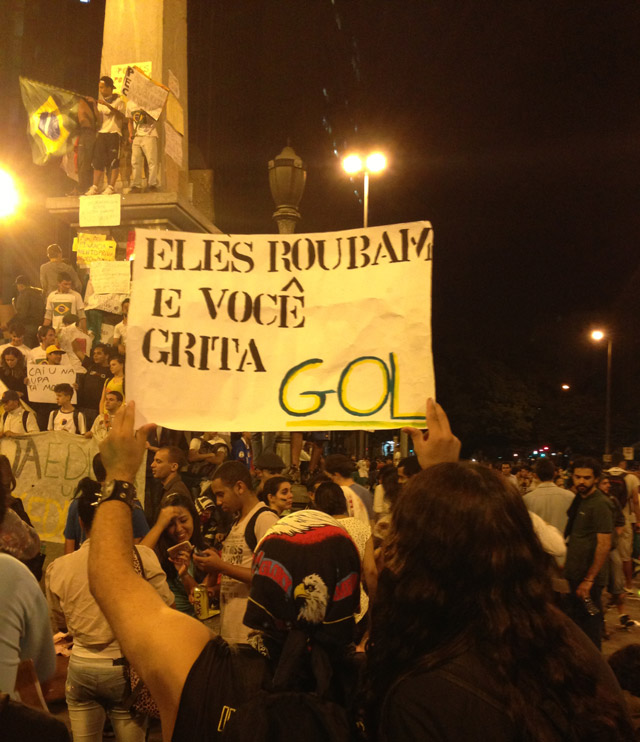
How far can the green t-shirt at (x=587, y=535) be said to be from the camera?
659 cm

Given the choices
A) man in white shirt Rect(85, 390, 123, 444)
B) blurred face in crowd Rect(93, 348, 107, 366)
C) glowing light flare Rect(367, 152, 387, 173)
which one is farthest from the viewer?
glowing light flare Rect(367, 152, 387, 173)

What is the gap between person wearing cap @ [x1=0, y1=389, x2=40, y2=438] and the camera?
946 cm

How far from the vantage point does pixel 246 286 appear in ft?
9.87

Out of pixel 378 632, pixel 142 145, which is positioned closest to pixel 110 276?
A: pixel 142 145

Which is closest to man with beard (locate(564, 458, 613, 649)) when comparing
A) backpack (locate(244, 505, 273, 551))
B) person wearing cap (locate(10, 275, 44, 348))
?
backpack (locate(244, 505, 273, 551))

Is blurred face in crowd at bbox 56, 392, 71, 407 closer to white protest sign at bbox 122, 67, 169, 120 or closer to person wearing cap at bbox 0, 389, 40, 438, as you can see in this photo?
person wearing cap at bbox 0, 389, 40, 438

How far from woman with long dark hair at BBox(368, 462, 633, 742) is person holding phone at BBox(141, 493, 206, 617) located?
131 inches

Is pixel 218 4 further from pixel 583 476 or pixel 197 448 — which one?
pixel 583 476

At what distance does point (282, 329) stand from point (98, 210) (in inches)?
258

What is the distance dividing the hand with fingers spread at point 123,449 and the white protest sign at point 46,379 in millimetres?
8461

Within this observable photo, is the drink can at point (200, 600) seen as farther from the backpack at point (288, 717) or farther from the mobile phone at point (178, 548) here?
the backpack at point (288, 717)

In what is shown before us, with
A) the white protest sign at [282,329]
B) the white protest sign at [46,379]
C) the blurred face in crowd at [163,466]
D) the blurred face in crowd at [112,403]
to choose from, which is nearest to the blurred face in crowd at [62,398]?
the white protest sign at [46,379]

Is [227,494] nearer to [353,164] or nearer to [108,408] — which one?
[108,408]

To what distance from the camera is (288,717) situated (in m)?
1.49
